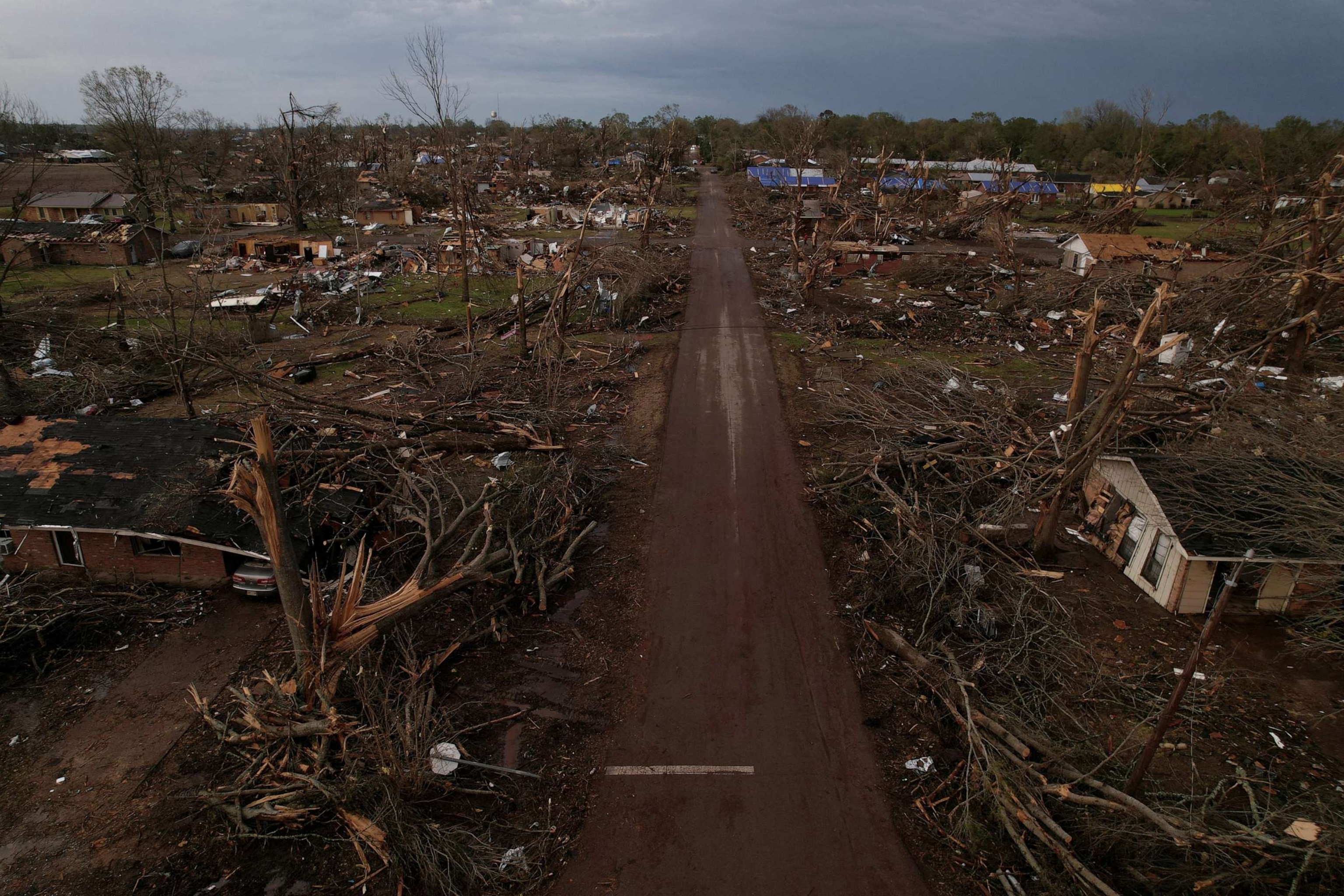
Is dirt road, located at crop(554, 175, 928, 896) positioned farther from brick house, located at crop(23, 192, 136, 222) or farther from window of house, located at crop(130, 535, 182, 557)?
brick house, located at crop(23, 192, 136, 222)

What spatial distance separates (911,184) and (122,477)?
4822 cm

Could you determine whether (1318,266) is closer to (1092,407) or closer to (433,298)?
(1092,407)

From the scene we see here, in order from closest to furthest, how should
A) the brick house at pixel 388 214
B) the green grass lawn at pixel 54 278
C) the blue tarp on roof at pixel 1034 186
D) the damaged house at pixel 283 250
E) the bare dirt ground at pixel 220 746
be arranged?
the bare dirt ground at pixel 220 746 → the green grass lawn at pixel 54 278 → the damaged house at pixel 283 250 → the brick house at pixel 388 214 → the blue tarp on roof at pixel 1034 186

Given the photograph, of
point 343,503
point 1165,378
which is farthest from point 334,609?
point 1165,378

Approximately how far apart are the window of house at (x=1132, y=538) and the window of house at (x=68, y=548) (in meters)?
16.5

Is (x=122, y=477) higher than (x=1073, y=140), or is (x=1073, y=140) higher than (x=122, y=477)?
(x=1073, y=140)

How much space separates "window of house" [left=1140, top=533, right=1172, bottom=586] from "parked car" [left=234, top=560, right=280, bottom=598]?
13422 mm

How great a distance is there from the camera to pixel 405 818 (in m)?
6.55

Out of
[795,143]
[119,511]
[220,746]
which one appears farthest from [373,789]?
[795,143]

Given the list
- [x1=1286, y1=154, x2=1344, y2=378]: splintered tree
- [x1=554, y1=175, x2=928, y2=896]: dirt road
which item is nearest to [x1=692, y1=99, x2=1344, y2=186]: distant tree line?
[x1=1286, y1=154, x2=1344, y2=378]: splintered tree

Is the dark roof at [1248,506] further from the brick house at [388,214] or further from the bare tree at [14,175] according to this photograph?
the brick house at [388,214]

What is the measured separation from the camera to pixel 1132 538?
445 inches

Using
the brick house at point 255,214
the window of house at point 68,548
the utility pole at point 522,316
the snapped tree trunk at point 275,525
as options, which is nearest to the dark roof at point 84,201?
the brick house at point 255,214

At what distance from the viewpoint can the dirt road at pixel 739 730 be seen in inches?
261
